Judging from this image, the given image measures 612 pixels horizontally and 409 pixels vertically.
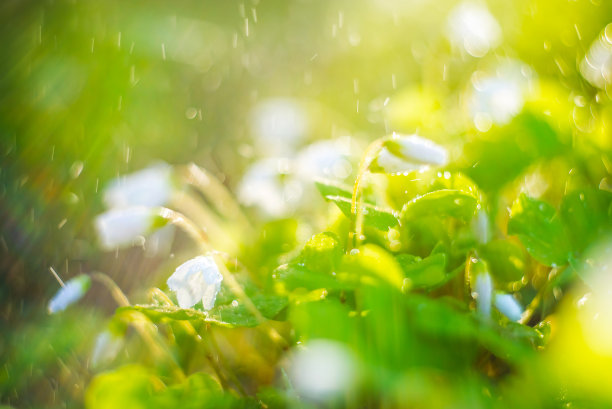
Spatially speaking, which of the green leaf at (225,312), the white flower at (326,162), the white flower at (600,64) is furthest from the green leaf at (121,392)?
the white flower at (600,64)

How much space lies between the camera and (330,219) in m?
0.87

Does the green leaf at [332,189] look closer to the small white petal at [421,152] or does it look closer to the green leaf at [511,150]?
the small white petal at [421,152]

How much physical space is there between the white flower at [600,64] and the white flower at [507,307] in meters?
0.58

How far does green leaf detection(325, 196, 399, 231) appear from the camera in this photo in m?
0.69

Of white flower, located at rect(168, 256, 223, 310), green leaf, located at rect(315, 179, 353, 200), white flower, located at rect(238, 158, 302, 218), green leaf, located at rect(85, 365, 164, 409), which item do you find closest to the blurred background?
white flower, located at rect(238, 158, 302, 218)

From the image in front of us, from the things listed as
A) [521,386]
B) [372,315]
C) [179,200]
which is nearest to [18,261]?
[179,200]

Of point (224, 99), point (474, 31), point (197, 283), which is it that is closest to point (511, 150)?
point (197, 283)

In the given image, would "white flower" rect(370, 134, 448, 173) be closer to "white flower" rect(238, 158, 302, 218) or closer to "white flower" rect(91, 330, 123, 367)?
"white flower" rect(238, 158, 302, 218)

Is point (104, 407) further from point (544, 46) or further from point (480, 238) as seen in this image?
point (544, 46)

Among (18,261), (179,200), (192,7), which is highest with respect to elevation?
(179,200)

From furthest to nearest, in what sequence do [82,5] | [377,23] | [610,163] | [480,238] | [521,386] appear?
[377,23] → [82,5] → [610,163] → [480,238] → [521,386]

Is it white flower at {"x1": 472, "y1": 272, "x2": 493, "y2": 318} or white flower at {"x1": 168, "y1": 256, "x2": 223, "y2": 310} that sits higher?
white flower at {"x1": 472, "y1": 272, "x2": 493, "y2": 318}

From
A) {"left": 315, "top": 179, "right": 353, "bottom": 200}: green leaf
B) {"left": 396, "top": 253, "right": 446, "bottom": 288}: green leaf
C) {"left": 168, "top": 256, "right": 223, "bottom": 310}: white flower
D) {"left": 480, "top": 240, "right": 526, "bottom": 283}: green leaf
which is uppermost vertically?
{"left": 396, "top": 253, "right": 446, "bottom": 288}: green leaf

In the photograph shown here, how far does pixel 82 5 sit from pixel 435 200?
2.08 meters
